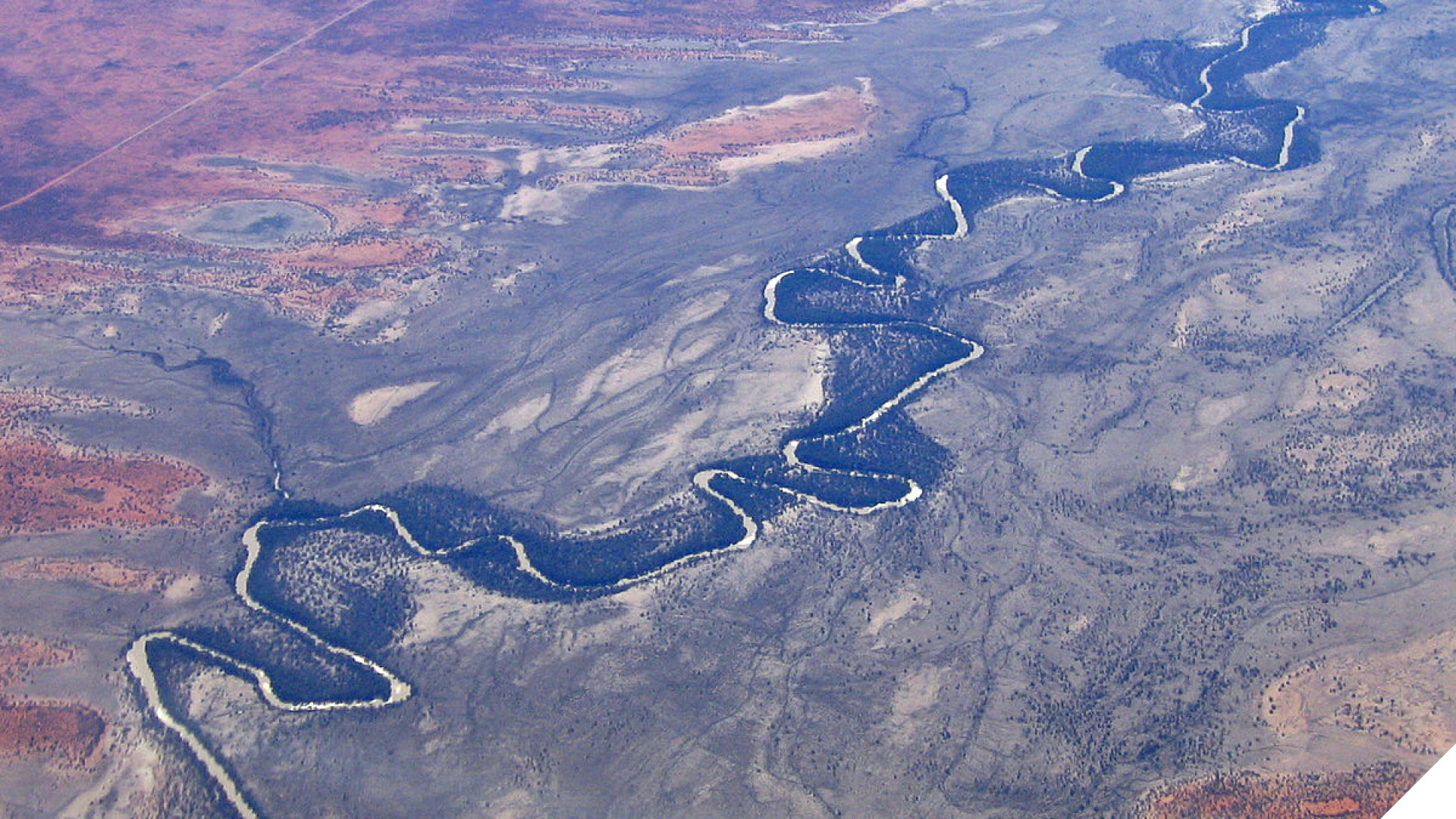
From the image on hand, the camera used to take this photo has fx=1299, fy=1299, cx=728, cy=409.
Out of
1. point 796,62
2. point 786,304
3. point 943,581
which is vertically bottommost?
point 943,581

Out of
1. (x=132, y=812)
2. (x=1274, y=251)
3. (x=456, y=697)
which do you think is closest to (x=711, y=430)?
(x=456, y=697)

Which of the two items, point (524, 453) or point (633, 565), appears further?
point (524, 453)

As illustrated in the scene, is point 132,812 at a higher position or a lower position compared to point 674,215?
lower

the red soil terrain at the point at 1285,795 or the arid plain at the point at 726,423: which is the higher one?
the arid plain at the point at 726,423

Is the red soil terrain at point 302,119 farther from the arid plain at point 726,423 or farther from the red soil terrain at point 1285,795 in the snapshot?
the red soil terrain at point 1285,795

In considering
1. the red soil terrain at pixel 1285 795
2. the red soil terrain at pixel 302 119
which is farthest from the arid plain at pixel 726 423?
the red soil terrain at pixel 302 119

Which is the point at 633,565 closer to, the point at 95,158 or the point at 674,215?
the point at 674,215

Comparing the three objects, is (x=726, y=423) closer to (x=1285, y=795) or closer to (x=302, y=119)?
(x=1285, y=795)
